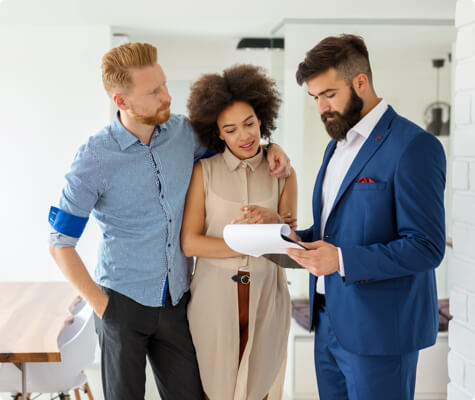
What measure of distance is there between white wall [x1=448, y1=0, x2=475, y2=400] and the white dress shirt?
0.98ft

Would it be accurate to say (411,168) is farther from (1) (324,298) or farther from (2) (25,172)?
(2) (25,172)

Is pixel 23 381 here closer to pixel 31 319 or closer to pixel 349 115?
pixel 31 319

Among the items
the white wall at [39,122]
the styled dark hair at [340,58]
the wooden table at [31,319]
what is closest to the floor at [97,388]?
the wooden table at [31,319]

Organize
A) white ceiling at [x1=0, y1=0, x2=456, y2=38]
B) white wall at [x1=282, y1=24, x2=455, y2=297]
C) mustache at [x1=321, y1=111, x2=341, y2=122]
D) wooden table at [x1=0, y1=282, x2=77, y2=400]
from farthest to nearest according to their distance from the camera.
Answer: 1. white wall at [x1=282, y1=24, x2=455, y2=297]
2. white ceiling at [x1=0, y1=0, x2=456, y2=38]
3. wooden table at [x1=0, y1=282, x2=77, y2=400]
4. mustache at [x1=321, y1=111, x2=341, y2=122]

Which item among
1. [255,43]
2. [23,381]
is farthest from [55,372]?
[255,43]

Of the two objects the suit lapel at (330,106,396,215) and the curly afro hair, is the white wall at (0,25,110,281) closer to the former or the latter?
the curly afro hair

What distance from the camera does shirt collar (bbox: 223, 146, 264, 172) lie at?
2.01 m

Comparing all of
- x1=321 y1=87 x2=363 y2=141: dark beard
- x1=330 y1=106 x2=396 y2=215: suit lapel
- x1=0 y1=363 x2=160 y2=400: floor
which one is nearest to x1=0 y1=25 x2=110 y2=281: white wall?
x1=0 y1=363 x2=160 y2=400: floor

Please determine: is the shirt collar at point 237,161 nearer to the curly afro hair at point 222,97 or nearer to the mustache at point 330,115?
the curly afro hair at point 222,97

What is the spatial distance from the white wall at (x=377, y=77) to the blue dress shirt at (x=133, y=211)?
1.63 metres

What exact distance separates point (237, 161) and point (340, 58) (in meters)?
0.53

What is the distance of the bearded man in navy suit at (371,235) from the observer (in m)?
1.57

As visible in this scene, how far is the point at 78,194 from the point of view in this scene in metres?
1.89

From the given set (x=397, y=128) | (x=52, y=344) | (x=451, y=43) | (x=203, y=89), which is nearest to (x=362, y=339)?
(x=397, y=128)
